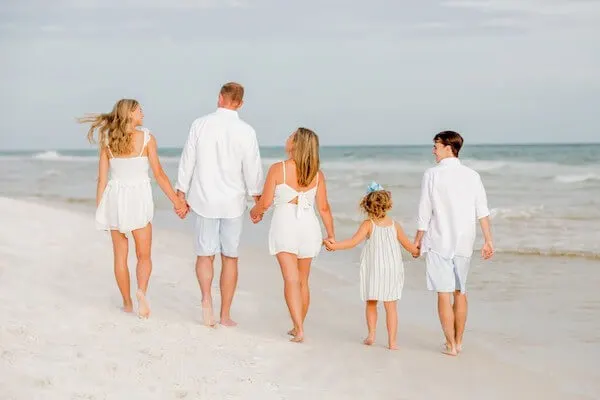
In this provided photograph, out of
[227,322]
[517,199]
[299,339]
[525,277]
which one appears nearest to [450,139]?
[299,339]

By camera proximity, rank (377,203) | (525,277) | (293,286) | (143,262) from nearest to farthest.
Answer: (377,203), (293,286), (143,262), (525,277)

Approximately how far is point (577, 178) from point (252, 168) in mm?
26804

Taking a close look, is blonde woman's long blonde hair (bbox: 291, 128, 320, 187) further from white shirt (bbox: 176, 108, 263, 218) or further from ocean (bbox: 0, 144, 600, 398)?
ocean (bbox: 0, 144, 600, 398)

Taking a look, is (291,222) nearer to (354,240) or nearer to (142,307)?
(354,240)

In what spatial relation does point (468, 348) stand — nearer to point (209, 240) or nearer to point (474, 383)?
point (474, 383)

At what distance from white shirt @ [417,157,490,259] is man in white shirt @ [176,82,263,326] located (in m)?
1.24

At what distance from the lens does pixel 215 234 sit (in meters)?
6.48

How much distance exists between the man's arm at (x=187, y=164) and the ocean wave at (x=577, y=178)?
25.5 m

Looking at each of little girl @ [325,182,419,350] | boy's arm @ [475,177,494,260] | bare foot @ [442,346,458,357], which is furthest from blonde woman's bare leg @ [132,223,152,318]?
boy's arm @ [475,177,494,260]

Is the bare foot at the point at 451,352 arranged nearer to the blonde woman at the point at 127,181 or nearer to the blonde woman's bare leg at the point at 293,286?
the blonde woman's bare leg at the point at 293,286

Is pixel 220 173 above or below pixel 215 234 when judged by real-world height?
above

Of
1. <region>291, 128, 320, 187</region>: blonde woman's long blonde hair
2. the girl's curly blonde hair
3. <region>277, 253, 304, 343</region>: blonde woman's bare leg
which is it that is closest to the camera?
<region>291, 128, 320, 187</region>: blonde woman's long blonde hair

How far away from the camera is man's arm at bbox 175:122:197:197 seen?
6.43 m

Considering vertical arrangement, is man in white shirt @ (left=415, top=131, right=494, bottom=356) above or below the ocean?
above
